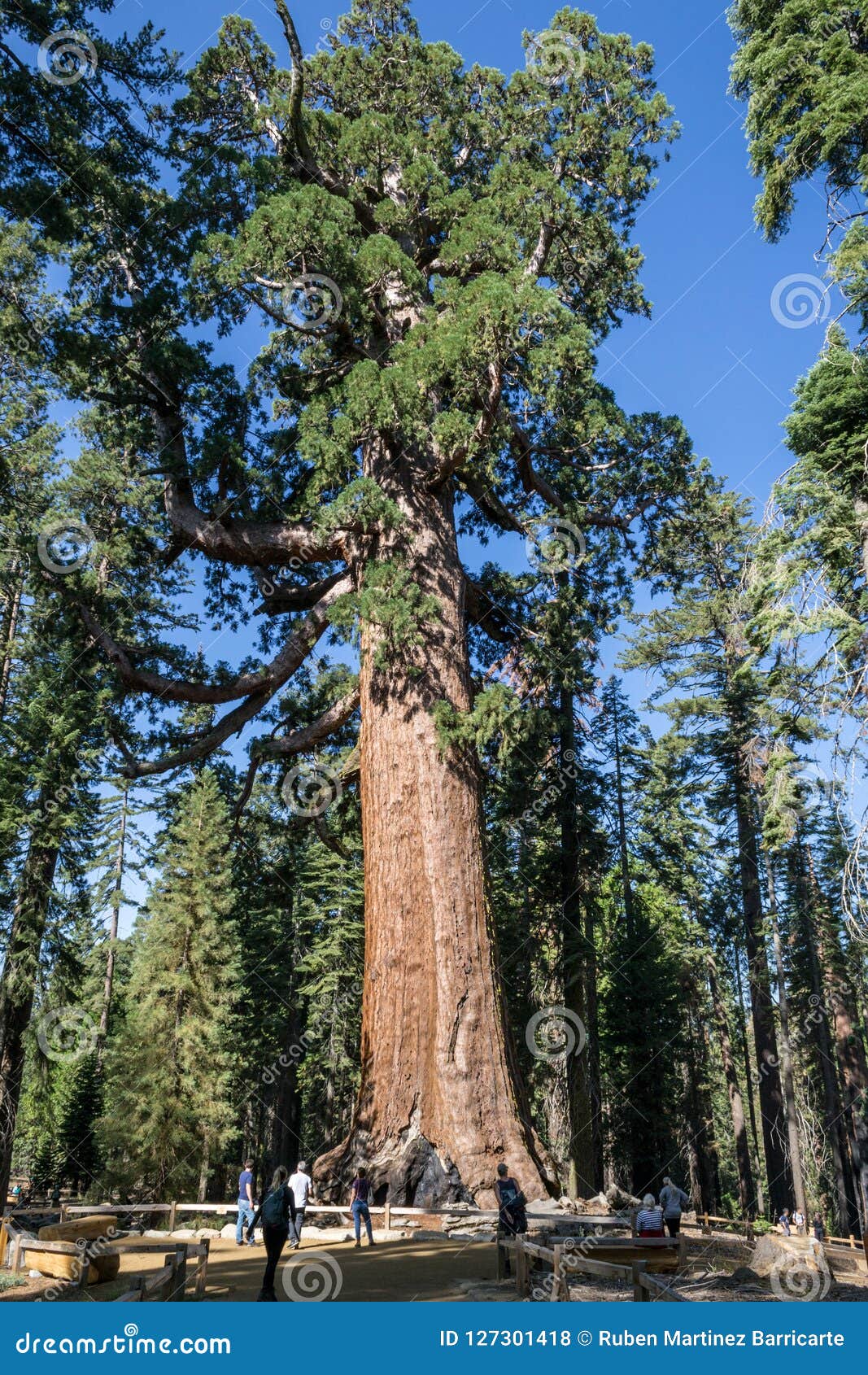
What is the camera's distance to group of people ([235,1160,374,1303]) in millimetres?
7488

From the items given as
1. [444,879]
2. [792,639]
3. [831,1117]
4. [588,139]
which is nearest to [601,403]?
[588,139]

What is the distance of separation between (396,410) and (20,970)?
12.3 m

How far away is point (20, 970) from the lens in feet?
56.4

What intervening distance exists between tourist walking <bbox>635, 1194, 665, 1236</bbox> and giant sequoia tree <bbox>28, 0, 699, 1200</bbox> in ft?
4.35

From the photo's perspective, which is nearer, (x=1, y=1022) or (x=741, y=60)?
(x=741, y=60)

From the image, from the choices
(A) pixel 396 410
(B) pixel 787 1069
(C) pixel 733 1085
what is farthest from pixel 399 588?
(C) pixel 733 1085

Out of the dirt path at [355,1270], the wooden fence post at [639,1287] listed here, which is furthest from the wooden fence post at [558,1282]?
the dirt path at [355,1270]

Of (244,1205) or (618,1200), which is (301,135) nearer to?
(244,1205)

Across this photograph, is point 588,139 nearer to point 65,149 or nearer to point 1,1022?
point 65,149

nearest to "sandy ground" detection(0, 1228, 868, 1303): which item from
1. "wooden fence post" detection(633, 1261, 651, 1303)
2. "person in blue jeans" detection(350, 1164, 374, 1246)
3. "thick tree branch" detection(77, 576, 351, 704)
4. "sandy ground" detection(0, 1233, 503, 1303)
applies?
"sandy ground" detection(0, 1233, 503, 1303)

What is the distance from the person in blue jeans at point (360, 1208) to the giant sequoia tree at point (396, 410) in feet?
Result: 2.33

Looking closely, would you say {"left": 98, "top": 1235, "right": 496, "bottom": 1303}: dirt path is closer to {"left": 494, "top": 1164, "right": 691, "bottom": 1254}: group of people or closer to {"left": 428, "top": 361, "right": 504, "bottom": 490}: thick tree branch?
{"left": 494, "top": 1164, "right": 691, "bottom": 1254}: group of people

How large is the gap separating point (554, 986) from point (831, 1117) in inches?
537

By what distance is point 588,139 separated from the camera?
15766mm
